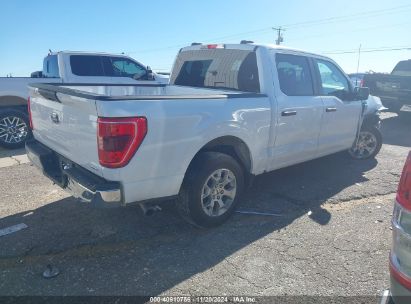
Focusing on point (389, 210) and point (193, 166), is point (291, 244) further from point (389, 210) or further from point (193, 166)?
point (389, 210)

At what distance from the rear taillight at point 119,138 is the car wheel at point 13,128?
5.50 metres

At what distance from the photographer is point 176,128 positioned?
118 inches

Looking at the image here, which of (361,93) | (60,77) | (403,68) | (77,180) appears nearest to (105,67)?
(60,77)

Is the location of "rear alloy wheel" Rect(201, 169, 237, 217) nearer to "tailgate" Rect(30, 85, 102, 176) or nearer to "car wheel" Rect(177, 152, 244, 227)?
"car wheel" Rect(177, 152, 244, 227)

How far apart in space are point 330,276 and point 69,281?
2.23 meters

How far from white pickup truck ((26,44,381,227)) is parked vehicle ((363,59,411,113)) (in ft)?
19.7

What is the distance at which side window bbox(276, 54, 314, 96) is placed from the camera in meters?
4.30

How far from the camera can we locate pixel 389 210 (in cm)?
429

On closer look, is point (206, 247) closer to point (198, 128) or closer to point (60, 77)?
point (198, 128)

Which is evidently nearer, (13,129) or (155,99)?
(155,99)

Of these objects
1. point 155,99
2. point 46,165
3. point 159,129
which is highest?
point 155,99

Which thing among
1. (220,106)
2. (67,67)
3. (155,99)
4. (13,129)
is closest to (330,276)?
(220,106)

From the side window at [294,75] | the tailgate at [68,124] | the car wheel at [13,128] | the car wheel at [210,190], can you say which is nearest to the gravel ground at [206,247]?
the car wheel at [210,190]

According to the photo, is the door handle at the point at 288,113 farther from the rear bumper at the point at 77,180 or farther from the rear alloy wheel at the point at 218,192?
the rear bumper at the point at 77,180
